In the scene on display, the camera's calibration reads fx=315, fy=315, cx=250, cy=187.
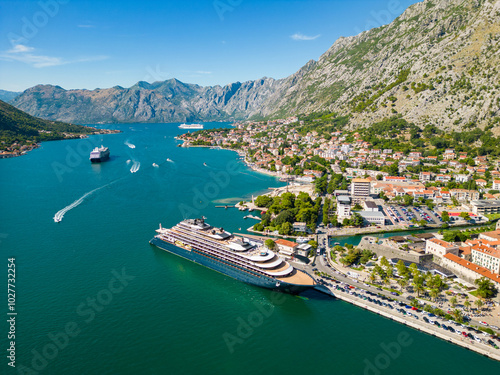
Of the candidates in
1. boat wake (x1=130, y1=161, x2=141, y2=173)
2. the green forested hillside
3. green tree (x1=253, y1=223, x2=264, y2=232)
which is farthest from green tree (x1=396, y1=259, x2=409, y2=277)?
the green forested hillside

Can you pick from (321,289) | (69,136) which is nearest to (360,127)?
(321,289)

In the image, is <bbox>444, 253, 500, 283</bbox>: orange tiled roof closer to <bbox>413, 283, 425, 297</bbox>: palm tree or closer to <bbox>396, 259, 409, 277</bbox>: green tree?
<bbox>396, 259, 409, 277</bbox>: green tree

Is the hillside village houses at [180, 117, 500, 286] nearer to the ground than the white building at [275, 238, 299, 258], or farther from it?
farther from it

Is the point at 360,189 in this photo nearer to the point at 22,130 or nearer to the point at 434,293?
the point at 434,293

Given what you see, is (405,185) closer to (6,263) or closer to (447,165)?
(447,165)

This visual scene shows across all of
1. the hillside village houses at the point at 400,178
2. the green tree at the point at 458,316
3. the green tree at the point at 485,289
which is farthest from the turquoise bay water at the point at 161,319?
the hillside village houses at the point at 400,178

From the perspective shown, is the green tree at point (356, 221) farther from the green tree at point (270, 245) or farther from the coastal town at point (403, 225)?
the green tree at point (270, 245)

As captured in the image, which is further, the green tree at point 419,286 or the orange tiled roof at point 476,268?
the orange tiled roof at point 476,268
